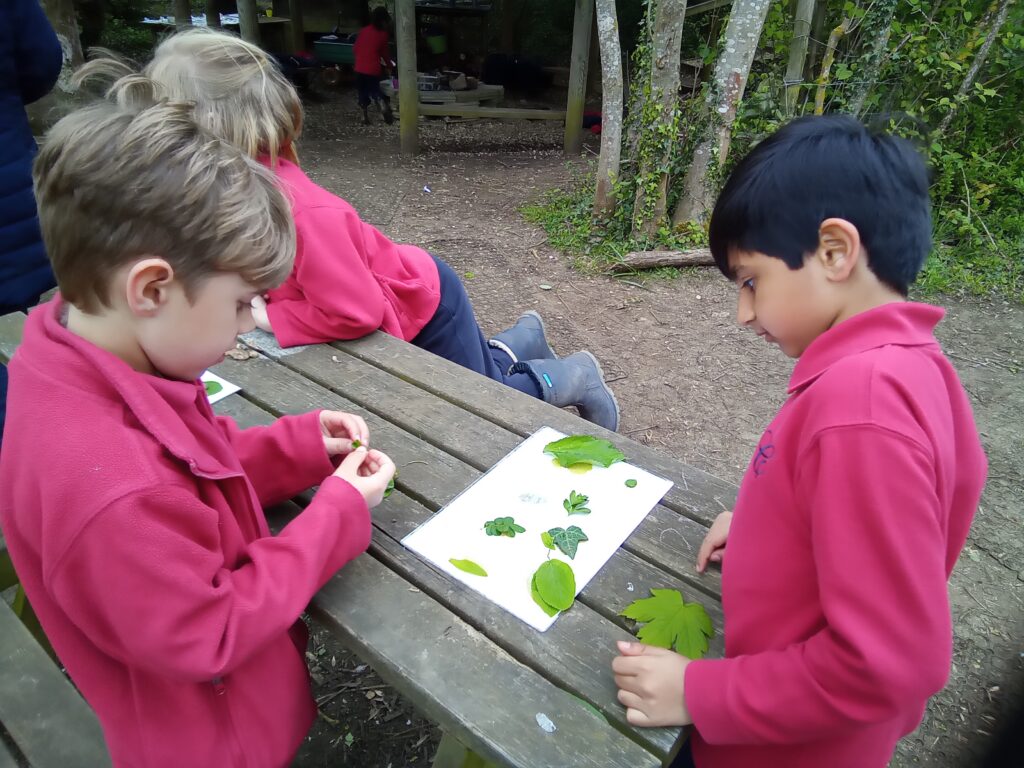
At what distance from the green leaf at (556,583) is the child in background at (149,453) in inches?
15.5

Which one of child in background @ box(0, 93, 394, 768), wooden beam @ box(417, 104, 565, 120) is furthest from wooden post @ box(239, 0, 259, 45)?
child in background @ box(0, 93, 394, 768)

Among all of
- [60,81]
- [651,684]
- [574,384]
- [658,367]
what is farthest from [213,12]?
[651,684]

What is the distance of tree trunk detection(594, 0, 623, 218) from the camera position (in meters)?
4.97

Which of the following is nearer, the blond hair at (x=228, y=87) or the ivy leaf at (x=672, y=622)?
the ivy leaf at (x=672, y=622)

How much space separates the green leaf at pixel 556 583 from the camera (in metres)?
1.22

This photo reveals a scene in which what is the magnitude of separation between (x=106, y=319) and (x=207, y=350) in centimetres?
14

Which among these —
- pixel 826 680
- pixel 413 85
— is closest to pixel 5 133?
pixel 826 680

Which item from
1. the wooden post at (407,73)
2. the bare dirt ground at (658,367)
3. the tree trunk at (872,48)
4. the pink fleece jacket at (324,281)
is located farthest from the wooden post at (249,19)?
the pink fleece jacket at (324,281)

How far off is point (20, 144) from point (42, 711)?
6.16 ft

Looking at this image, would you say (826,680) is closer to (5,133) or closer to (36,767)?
(36,767)

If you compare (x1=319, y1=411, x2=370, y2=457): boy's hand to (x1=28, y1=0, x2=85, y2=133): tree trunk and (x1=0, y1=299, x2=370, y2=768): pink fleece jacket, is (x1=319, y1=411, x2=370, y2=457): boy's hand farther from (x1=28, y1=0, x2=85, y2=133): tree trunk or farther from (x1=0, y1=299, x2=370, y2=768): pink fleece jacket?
(x1=28, y1=0, x2=85, y2=133): tree trunk

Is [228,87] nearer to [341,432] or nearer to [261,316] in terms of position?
[261,316]

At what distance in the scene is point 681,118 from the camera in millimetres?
4820

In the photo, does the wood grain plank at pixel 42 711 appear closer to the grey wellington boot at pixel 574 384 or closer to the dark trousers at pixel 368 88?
the grey wellington boot at pixel 574 384
